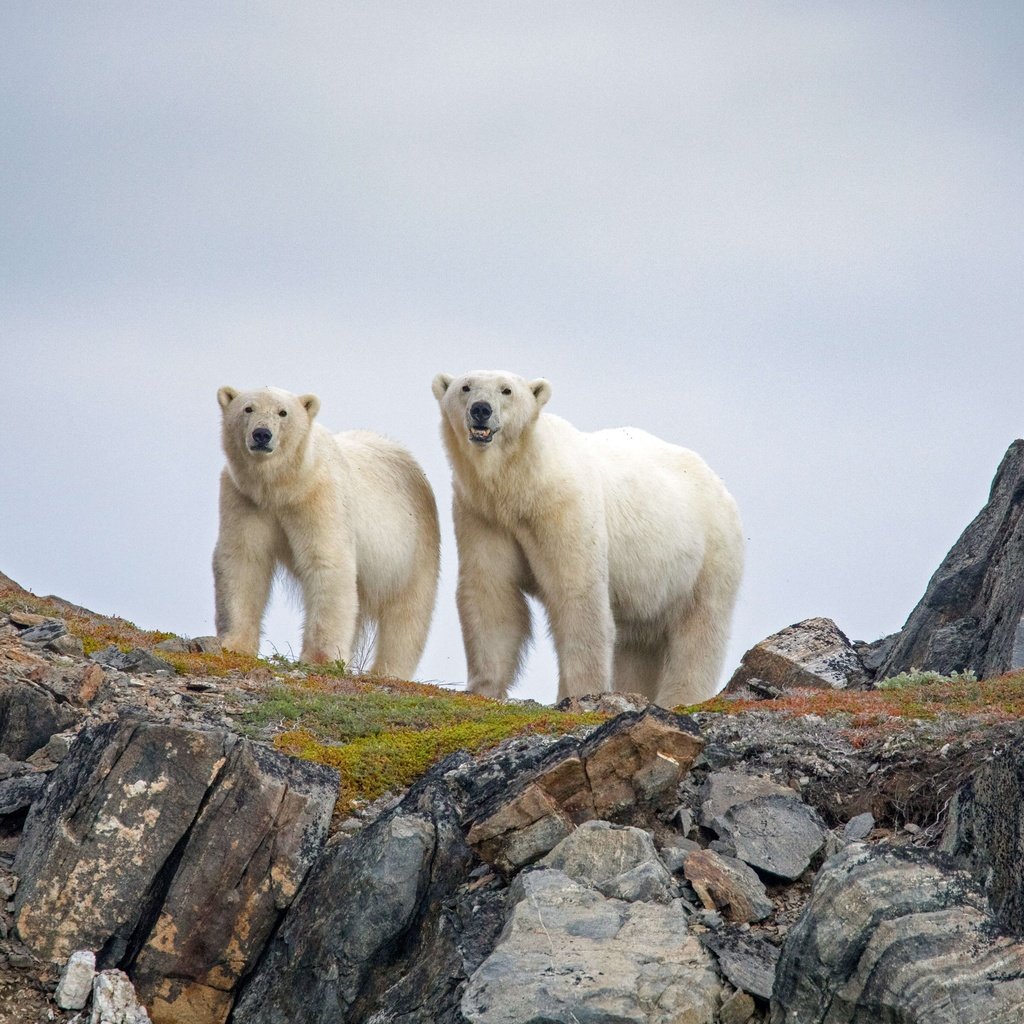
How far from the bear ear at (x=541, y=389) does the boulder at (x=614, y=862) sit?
6856mm

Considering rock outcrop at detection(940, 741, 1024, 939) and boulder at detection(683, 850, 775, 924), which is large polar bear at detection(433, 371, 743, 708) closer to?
boulder at detection(683, 850, 775, 924)

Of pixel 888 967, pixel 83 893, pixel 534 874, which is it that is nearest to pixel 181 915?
pixel 83 893

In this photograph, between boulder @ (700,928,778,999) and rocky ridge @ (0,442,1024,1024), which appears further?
boulder @ (700,928,778,999)

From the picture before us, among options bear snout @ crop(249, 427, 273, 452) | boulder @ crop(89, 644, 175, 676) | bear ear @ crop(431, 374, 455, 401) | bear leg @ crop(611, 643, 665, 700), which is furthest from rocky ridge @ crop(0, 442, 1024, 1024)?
bear leg @ crop(611, 643, 665, 700)

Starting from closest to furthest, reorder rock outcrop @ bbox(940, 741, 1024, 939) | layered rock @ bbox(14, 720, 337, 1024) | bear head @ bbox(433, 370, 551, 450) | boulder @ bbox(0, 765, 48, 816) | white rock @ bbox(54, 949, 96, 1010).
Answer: rock outcrop @ bbox(940, 741, 1024, 939) < white rock @ bbox(54, 949, 96, 1010) < layered rock @ bbox(14, 720, 337, 1024) < boulder @ bbox(0, 765, 48, 816) < bear head @ bbox(433, 370, 551, 450)

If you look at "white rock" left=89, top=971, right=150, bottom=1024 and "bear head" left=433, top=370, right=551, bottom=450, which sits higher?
"bear head" left=433, top=370, right=551, bottom=450

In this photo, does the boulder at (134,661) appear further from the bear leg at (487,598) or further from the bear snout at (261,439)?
the bear leg at (487,598)

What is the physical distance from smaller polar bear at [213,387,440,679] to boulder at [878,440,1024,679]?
5.40 m

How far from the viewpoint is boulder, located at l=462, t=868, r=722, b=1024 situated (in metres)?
5.36

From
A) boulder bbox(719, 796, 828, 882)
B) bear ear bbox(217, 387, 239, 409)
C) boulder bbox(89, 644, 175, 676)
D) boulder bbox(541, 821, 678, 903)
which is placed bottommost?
boulder bbox(541, 821, 678, 903)

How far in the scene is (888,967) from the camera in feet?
16.7

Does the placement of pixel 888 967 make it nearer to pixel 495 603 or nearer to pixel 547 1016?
pixel 547 1016

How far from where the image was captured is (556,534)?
41.9 ft

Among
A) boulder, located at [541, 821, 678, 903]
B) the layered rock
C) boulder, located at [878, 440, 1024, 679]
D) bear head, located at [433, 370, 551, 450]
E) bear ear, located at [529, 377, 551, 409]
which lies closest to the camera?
boulder, located at [541, 821, 678, 903]
